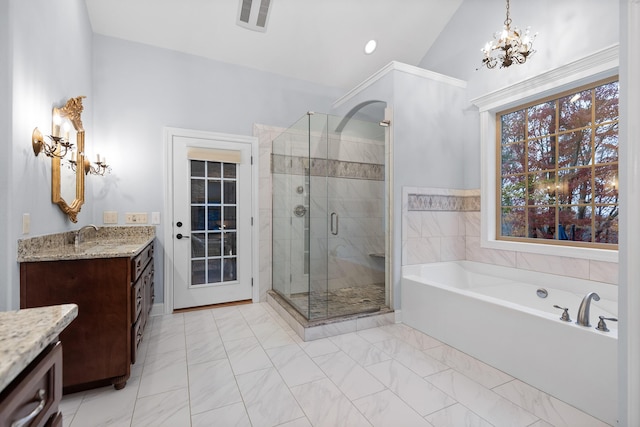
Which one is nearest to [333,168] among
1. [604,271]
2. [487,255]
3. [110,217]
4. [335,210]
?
[335,210]

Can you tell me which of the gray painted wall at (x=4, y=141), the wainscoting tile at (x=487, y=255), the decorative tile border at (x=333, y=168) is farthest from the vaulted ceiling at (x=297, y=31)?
the wainscoting tile at (x=487, y=255)

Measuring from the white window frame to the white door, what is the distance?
8.92 ft

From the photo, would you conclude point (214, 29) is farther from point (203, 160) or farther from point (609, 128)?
point (609, 128)

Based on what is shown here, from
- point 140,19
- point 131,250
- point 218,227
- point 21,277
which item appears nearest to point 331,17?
point 140,19

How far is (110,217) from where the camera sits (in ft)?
9.99

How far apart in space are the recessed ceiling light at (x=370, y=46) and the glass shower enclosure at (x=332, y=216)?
49.2 inches

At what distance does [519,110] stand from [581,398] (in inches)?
104

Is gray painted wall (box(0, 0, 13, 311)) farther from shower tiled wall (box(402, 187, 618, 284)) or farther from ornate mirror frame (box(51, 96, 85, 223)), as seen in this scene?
shower tiled wall (box(402, 187, 618, 284))

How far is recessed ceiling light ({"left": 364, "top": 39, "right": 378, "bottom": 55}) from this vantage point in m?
3.77

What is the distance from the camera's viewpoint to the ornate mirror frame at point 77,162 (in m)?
2.11

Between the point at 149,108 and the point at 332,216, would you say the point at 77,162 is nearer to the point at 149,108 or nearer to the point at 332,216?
the point at 149,108

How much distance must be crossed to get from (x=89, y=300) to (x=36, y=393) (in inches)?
55.6

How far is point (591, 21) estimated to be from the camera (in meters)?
2.50

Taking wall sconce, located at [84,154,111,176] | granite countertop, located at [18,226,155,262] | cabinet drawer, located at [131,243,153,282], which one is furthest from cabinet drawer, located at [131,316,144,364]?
wall sconce, located at [84,154,111,176]
